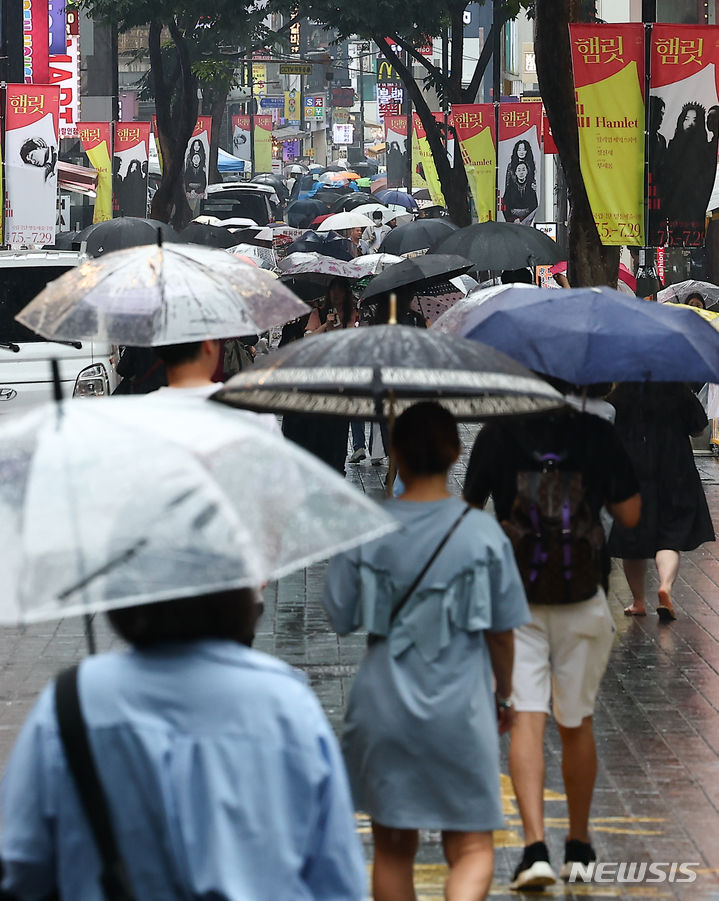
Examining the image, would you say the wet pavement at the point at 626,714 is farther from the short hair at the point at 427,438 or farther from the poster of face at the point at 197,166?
the poster of face at the point at 197,166

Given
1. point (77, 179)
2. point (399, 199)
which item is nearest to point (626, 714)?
point (77, 179)

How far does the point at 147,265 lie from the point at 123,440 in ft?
13.3

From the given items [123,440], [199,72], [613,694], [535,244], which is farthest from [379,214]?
[123,440]

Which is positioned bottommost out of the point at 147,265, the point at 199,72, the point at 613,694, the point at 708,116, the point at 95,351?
the point at 613,694

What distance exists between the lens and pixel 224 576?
2.47m

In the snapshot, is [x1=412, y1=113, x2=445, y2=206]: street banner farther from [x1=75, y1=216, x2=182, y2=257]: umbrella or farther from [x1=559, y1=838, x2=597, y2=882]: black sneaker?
[x1=559, y1=838, x2=597, y2=882]: black sneaker

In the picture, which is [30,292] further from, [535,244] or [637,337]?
[637,337]

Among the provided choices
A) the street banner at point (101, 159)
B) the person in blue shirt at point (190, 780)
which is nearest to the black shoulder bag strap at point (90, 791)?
the person in blue shirt at point (190, 780)

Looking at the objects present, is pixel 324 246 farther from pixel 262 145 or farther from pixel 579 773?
pixel 262 145

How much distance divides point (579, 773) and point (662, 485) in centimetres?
419

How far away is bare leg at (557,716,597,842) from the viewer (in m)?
5.12

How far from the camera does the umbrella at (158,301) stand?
246 inches

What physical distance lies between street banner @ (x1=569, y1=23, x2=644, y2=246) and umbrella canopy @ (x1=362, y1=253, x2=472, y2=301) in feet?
3.79

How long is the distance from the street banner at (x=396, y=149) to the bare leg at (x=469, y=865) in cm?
5641
